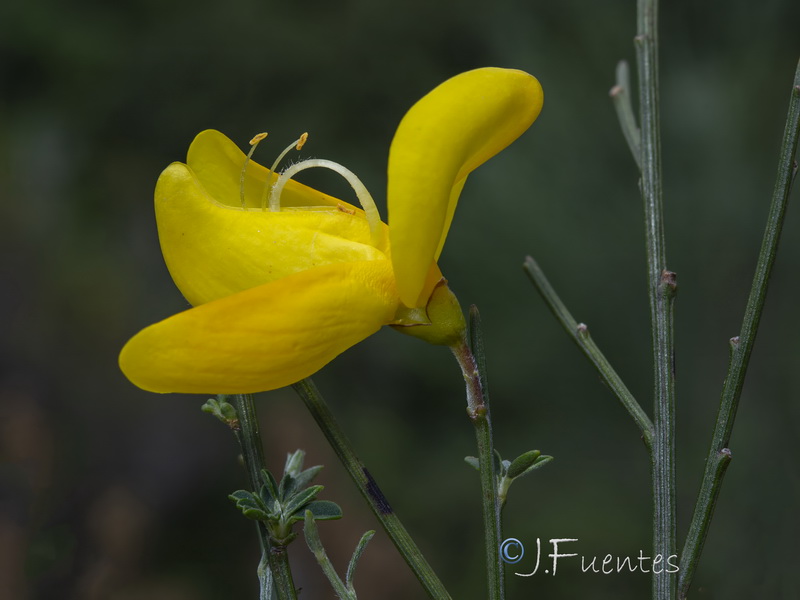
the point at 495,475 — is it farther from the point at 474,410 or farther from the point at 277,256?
the point at 277,256

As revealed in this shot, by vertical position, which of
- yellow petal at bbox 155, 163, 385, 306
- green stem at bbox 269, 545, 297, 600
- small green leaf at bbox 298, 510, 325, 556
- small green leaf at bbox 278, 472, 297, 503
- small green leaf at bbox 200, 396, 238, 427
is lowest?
green stem at bbox 269, 545, 297, 600

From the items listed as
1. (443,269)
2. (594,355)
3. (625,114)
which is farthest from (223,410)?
(443,269)

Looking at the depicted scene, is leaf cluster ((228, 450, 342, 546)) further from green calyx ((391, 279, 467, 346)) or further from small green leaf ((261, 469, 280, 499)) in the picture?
green calyx ((391, 279, 467, 346))

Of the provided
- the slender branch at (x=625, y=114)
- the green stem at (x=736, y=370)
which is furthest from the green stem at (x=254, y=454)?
the slender branch at (x=625, y=114)

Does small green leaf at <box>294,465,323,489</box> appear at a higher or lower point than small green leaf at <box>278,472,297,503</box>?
higher

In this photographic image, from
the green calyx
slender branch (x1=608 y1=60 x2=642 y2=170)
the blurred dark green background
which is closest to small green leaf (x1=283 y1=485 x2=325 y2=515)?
the green calyx

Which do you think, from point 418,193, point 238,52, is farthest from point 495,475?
point 238,52

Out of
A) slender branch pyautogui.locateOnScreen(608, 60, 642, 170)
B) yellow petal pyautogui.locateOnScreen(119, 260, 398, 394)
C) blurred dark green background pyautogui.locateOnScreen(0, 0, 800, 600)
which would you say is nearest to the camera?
yellow petal pyautogui.locateOnScreen(119, 260, 398, 394)

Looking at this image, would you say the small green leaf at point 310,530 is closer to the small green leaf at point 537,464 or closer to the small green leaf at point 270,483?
the small green leaf at point 270,483
